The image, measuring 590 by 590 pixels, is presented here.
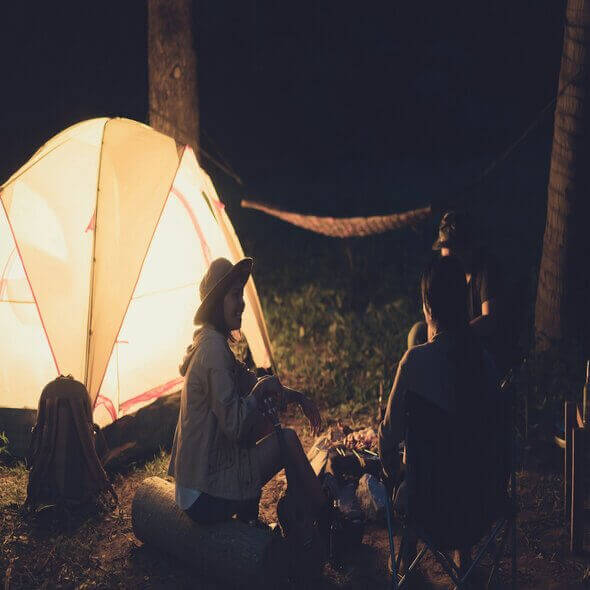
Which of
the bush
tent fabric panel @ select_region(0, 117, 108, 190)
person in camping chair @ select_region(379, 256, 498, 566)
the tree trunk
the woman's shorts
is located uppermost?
the tree trunk

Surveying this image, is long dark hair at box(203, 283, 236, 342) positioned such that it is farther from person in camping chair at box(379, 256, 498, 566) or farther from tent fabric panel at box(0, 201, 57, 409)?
tent fabric panel at box(0, 201, 57, 409)

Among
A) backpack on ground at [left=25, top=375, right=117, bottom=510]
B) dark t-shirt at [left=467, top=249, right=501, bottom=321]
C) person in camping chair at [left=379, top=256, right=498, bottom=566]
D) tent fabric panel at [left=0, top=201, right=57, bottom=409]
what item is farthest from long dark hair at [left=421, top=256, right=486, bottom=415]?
tent fabric panel at [left=0, top=201, right=57, bottom=409]

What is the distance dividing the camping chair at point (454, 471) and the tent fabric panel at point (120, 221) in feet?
7.70

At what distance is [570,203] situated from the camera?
19.1ft

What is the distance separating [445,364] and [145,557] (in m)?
1.94

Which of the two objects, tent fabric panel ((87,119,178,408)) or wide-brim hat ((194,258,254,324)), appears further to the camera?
tent fabric panel ((87,119,178,408))

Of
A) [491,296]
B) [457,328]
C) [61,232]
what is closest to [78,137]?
[61,232]

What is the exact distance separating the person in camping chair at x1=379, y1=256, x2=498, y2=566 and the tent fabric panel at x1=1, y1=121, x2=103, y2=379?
2.40m

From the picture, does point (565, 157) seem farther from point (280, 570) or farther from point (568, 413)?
point (280, 570)

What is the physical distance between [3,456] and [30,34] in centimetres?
1368

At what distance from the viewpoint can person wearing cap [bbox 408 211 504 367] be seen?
4875mm

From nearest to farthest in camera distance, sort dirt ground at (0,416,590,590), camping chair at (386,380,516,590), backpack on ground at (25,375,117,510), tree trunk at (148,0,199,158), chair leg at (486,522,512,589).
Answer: camping chair at (386,380,516,590) < chair leg at (486,522,512,589) < dirt ground at (0,416,590,590) < backpack on ground at (25,375,117,510) < tree trunk at (148,0,199,158)

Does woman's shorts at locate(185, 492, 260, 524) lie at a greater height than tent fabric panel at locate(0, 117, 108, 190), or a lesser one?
lesser

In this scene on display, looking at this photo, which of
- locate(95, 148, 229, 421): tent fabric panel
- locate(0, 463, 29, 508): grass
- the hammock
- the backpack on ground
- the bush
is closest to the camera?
the backpack on ground
